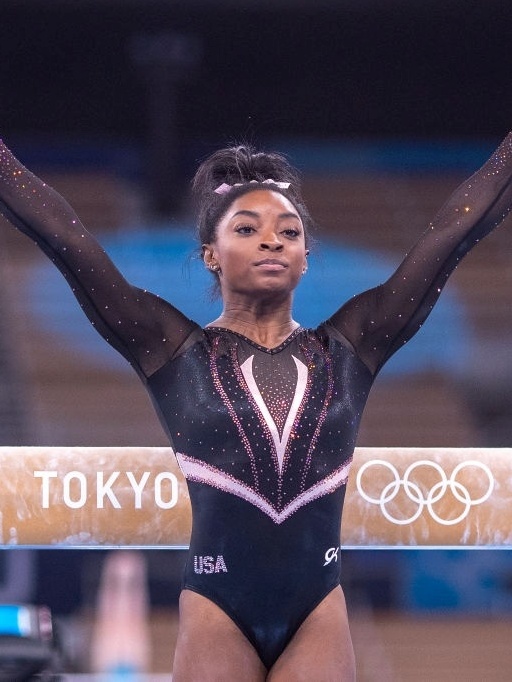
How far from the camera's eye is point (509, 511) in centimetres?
289

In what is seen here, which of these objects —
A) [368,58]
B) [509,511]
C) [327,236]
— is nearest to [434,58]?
[368,58]

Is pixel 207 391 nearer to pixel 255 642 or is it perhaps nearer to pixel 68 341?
pixel 255 642

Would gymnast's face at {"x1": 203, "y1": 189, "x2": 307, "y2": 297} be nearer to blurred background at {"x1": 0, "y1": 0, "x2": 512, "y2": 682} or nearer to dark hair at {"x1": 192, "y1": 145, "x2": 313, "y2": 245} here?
dark hair at {"x1": 192, "y1": 145, "x2": 313, "y2": 245}

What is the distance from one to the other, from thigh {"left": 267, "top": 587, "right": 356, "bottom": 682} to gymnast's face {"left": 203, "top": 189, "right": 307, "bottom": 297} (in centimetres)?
63

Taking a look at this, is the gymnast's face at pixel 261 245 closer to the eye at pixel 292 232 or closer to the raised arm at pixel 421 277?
the eye at pixel 292 232

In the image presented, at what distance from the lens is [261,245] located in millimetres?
2068

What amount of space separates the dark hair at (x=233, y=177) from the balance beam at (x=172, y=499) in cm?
Result: 82

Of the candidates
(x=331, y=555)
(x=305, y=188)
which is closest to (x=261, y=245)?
(x=331, y=555)

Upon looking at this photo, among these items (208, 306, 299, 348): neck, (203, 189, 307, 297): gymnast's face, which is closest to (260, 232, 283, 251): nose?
(203, 189, 307, 297): gymnast's face

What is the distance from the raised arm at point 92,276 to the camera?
80.1 inches

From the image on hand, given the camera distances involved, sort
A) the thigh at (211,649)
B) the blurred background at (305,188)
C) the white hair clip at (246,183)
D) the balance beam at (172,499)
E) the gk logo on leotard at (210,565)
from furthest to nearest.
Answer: the blurred background at (305,188), the balance beam at (172,499), the white hair clip at (246,183), the gk logo on leotard at (210,565), the thigh at (211,649)

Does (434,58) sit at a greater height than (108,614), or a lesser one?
greater

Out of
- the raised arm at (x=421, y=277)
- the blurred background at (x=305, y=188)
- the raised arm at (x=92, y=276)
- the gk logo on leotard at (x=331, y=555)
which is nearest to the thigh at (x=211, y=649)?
the gk logo on leotard at (x=331, y=555)

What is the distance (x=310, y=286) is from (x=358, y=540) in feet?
9.28
